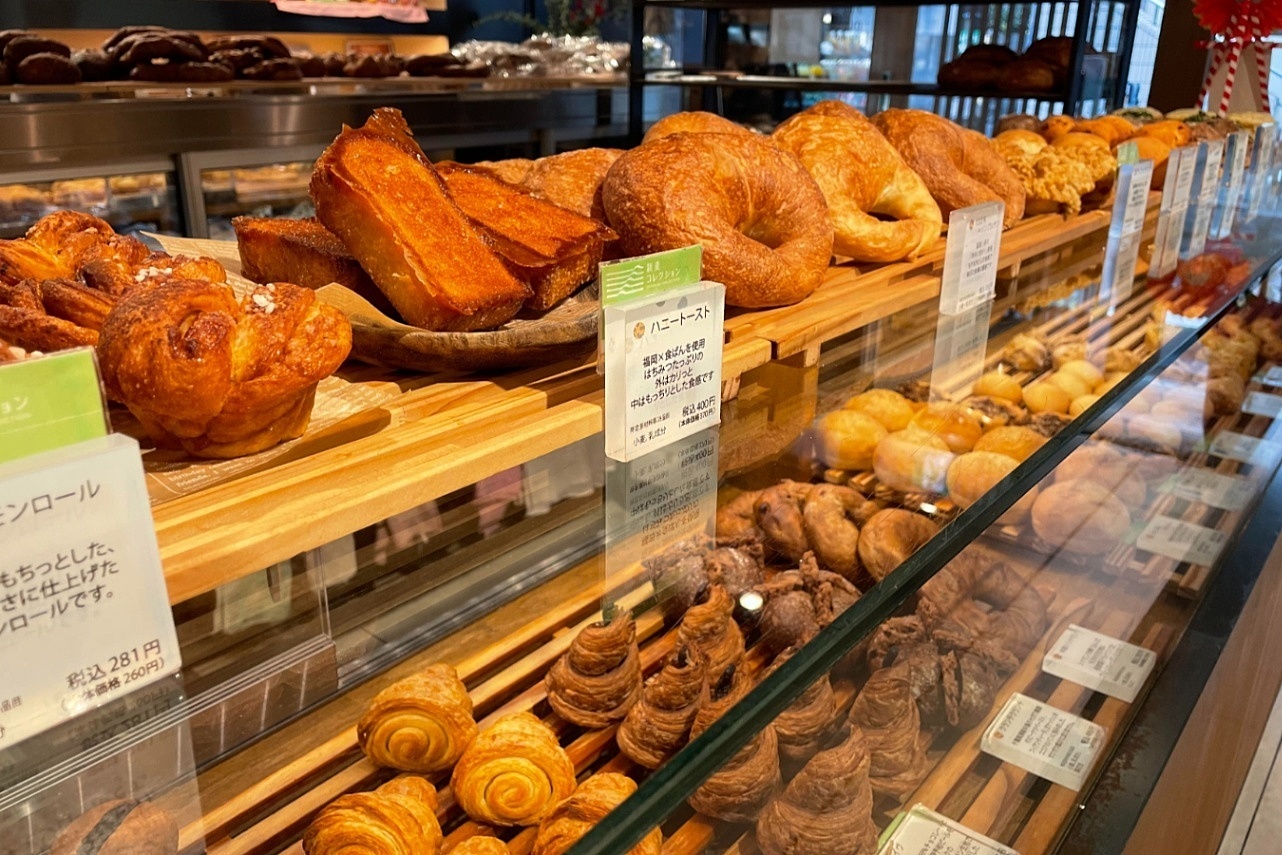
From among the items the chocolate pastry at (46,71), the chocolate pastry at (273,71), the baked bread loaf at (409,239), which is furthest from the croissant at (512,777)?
the chocolate pastry at (273,71)

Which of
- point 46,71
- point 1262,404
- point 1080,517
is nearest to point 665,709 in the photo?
point 1080,517

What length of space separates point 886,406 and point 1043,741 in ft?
1.60

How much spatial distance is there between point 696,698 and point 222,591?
1.52ft

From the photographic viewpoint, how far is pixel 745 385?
1310 millimetres

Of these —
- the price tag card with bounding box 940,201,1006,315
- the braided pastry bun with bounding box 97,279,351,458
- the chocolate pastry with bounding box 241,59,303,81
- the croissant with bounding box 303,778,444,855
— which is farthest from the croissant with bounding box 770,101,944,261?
the chocolate pastry with bounding box 241,59,303,81

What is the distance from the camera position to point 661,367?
1.03 meters

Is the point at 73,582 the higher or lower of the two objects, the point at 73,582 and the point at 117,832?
the higher

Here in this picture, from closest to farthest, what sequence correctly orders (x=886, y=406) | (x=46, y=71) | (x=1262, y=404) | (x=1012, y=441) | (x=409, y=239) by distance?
1. (x=409, y=239)
2. (x=1012, y=441)
3. (x=886, y=406)
4. (x=1262, y=404)
5. (x=46, y=71)

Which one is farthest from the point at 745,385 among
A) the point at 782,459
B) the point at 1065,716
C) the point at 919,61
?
the point at 919,61

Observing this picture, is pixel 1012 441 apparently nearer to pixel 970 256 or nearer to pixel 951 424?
pixel 951 424

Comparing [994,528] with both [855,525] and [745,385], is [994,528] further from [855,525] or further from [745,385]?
[745,385]

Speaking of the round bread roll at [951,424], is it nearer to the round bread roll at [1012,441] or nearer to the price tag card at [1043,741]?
the round bread roll at [1012,441]

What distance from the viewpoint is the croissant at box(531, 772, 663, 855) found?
2.62 feet

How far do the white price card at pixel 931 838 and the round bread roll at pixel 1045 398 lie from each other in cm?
61
